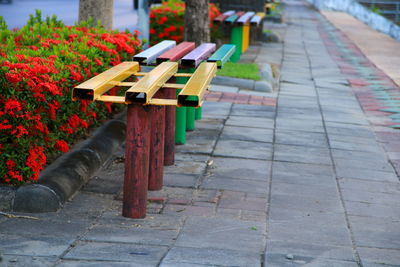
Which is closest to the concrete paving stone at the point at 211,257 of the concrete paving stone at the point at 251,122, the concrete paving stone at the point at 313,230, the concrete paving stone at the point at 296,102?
the concrete paving stone at the point at 313,230

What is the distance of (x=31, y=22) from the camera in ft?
27.9

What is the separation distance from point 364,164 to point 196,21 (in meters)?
6.78

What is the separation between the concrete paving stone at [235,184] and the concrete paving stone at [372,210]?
30.1 inches

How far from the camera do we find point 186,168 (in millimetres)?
7090

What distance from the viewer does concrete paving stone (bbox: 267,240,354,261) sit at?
4.89m

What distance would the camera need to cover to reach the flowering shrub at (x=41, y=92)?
18.5 ft

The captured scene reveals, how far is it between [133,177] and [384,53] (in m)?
14.8

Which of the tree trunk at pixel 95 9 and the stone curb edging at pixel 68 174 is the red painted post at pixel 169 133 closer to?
the stone curb edging at pixel 68 174

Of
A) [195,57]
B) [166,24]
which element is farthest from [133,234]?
[166,24]

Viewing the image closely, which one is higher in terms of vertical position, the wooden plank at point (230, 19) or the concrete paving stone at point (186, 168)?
the wooden plank at point (230, 19)

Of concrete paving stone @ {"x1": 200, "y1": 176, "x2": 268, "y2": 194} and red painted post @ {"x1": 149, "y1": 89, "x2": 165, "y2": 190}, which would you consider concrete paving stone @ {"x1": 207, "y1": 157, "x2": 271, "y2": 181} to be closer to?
concrete paving stone @ {"x1": 200, "y1": 176, "x2": 268, "y2": 194}

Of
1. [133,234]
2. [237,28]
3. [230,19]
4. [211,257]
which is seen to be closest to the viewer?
[211,257]

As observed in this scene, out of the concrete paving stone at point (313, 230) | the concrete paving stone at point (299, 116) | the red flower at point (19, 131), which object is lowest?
the concrete paving stone at point (313, 230)

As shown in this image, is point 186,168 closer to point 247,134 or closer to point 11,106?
point 247,134
